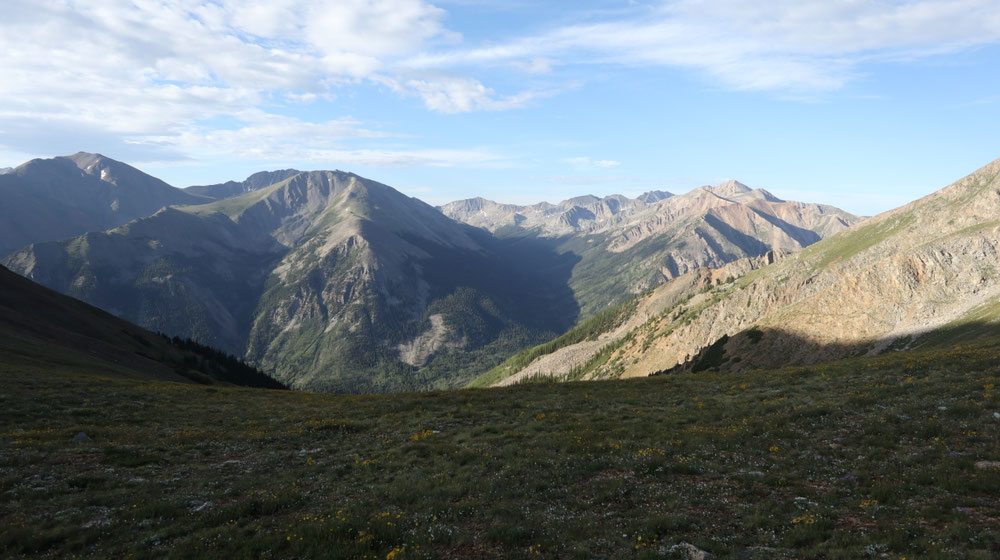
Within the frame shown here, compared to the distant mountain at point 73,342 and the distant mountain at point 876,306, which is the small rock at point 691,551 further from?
the distant mountain at point 876,306

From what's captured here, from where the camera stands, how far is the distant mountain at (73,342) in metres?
56.9

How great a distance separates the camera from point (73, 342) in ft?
238

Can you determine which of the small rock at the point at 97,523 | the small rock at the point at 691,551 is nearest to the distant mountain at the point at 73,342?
the small rock at the point at 97,523

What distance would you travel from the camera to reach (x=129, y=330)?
98125 millimetres

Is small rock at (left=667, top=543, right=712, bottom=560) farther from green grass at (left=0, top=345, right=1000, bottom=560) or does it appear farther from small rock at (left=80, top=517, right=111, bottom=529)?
small rock at (left=80, top=517, right=111, bottom=529)

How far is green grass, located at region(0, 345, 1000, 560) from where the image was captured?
44.9ft

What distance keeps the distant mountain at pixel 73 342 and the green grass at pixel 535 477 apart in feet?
93.6

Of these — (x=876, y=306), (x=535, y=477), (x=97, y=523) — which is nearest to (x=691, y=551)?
(x=535, y=477)

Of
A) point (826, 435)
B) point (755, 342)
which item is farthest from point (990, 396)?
point (755, 342)

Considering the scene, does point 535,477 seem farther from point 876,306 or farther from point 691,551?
point 876,306

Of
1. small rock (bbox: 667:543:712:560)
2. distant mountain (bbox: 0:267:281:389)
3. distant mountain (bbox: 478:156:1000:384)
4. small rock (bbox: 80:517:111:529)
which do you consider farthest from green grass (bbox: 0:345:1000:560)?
distant mountain (bbox: 478:156:1000:384)

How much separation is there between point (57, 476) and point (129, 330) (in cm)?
10005

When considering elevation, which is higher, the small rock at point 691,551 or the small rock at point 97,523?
the small rock at point 691,551

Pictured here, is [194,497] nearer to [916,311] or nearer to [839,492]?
[839,492]
